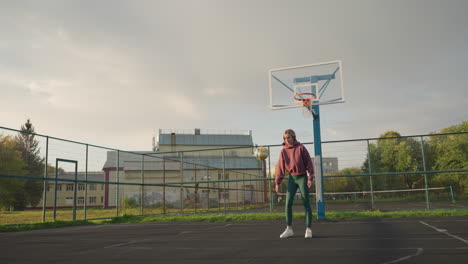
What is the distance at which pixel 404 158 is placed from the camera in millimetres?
16438

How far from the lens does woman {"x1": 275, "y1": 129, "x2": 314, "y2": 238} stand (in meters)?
5.38

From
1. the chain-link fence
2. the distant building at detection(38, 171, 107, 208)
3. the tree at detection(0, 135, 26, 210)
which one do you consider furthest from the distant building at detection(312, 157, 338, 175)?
the tree at detection(0, 135, 26, 210)

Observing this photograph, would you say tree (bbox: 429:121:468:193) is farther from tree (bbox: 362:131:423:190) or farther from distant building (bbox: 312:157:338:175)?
distant building (bbox: 312:157:338:175)

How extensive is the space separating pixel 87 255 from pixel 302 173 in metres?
3.22

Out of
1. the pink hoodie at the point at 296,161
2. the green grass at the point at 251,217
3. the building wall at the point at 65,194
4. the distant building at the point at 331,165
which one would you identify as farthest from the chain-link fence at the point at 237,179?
the pink hoodie at the point at 296,161

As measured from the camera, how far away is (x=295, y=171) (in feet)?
17.9

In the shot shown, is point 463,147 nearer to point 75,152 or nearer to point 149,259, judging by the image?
point 75,152

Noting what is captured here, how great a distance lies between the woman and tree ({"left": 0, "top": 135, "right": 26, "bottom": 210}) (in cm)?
1988

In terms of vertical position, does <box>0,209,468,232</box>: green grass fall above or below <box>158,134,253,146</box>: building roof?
below

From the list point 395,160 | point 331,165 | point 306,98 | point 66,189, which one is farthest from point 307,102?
point 66,189

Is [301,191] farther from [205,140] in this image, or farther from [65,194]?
[205,140]

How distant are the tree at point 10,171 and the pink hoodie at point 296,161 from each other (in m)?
19.8

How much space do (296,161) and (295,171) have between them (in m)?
0.16

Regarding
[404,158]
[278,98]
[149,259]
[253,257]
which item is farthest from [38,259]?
[404,158]
